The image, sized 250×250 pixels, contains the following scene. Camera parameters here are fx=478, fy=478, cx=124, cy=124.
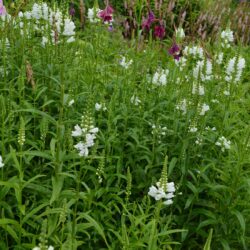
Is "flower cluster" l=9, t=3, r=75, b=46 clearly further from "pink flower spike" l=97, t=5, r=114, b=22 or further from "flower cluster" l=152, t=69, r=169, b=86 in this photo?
"flower cluster" l=152, t=69, r=169, b=86

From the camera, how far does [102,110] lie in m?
3.77

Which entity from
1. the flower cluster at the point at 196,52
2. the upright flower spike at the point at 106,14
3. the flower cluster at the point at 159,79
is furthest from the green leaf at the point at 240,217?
the upright flower spike at the point at 106,14

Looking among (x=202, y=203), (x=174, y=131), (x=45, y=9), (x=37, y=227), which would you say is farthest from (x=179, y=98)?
(x=37, y=227)

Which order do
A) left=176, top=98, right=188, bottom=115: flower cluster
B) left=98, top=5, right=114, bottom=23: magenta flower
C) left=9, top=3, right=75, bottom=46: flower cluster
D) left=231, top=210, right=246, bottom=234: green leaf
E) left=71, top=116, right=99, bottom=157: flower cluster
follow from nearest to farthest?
1. left=71, top=116, right=99, bottom=157: flower cluster
2. left=231, top=210, right=246, bottom=234: green leaf
3. left=9, top=3, right=75, bottom=46: flower cluster
4. left=176, top=98, right=188, bottom=115: flower cluster
5. left=98, top=5, right=114, bottom=23: magenta flower

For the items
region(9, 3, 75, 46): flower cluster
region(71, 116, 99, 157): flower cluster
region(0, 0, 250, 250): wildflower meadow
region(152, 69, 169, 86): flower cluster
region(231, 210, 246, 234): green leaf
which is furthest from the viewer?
region(152, 69, 169, 86): flower cluster

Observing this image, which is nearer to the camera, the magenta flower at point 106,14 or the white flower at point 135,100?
the white flower at point 135,100

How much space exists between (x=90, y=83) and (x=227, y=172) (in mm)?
1360

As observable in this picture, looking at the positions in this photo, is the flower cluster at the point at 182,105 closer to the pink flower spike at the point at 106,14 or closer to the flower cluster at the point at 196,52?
the flower cluster at the point at 196,52

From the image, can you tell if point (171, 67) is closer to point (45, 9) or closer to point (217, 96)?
point (217, 96)

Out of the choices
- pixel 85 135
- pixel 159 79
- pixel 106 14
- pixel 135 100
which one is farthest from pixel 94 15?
pixel 85 135

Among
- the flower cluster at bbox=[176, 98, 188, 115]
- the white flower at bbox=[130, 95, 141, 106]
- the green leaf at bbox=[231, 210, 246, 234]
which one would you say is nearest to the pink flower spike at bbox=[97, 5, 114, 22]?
the white flower at bbox=[130, 95, 141, 106]

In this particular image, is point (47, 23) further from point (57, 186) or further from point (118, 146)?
point (57, 186)

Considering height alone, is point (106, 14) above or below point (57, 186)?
above

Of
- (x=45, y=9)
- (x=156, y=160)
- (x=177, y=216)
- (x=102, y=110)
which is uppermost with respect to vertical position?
(x=45, y=9)
